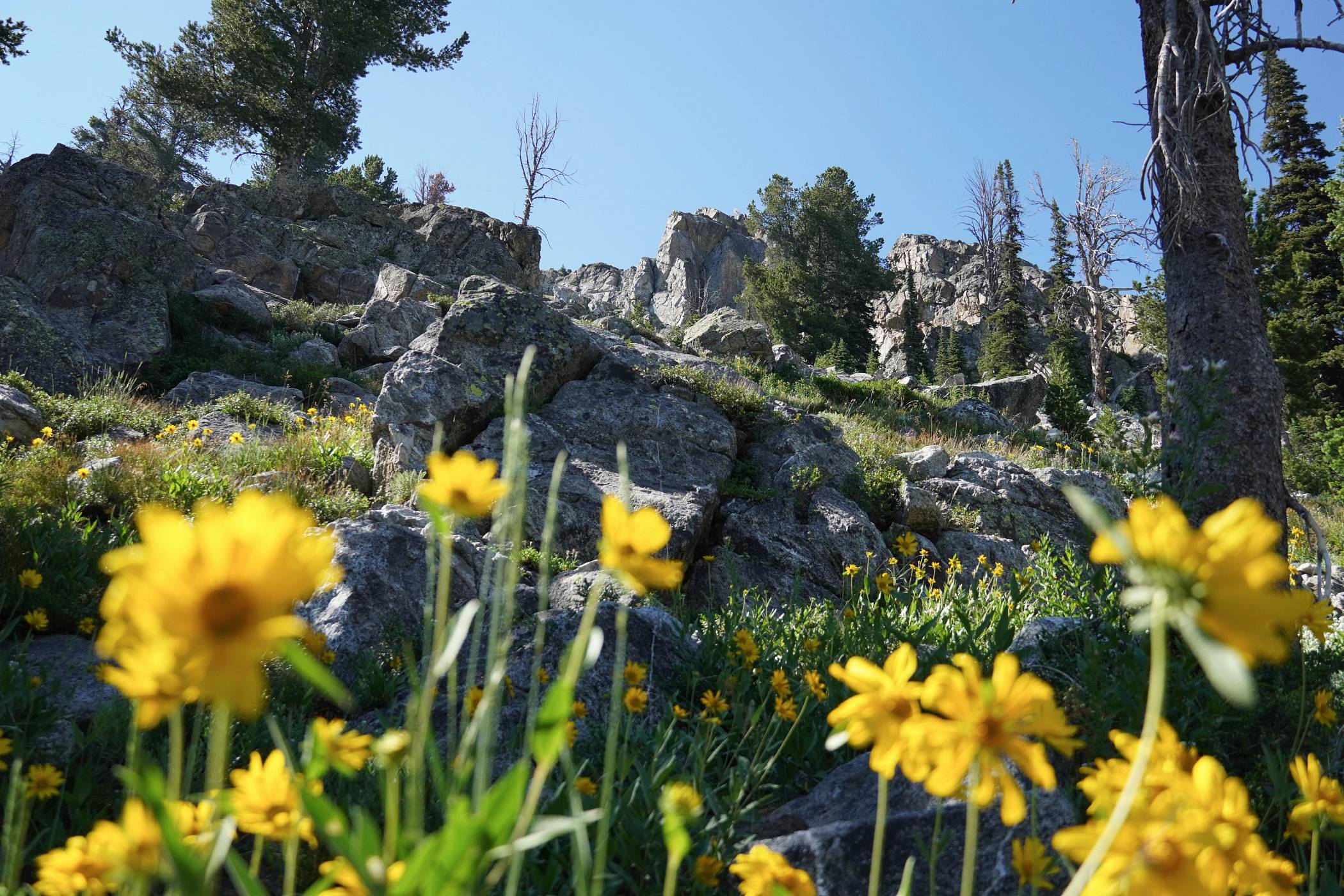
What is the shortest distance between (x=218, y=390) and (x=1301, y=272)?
25.7 meters

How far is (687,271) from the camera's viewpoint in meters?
50.1

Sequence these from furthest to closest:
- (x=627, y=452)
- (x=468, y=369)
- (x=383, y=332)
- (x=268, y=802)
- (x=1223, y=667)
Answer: (x=383, y=332) → (x=468, y=369) → (x=627, y=452) → (x=268, y=802) → (x=1223, y=667)

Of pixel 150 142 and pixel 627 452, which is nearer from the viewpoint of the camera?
pixel 627 452

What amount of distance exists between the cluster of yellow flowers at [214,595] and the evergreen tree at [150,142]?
33.5m

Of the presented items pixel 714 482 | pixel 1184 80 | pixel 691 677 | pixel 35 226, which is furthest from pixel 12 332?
pixel 1184 80

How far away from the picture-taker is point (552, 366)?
7625 mm

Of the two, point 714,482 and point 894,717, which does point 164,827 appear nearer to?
point 894,717

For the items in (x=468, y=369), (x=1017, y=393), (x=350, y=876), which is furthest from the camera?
(x=1017, y=393)

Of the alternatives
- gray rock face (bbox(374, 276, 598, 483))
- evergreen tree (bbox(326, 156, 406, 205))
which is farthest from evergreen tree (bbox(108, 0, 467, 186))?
gray rock face (bbox(374, 276, 598, 483))

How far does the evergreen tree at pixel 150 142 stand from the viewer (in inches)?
1196

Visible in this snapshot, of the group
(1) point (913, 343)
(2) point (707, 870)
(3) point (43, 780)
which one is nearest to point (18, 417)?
(3) point (43, 780)

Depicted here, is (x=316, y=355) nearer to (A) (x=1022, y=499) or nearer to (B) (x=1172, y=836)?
(A) (x=1022, y=499)

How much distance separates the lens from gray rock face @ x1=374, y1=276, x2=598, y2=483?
6.50 metres

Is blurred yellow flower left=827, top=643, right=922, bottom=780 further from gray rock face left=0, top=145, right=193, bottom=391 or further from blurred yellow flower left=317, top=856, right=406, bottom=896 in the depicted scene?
gray rock face left=0, top=145, right=193, bottom=391
